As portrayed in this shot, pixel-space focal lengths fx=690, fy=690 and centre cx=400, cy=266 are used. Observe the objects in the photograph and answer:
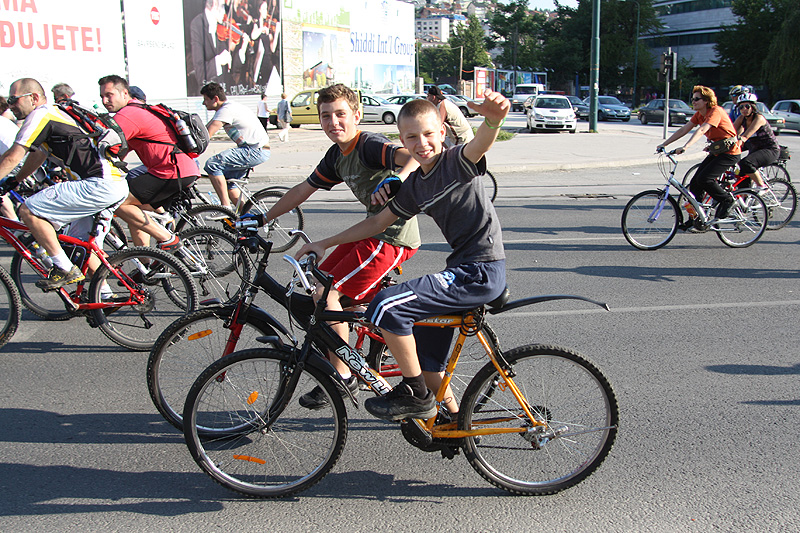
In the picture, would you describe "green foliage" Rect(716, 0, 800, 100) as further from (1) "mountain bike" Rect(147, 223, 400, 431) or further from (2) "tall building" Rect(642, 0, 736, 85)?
(1) "mountain bike" Rect(147, 223, 400, 431)

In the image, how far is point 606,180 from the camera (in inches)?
608

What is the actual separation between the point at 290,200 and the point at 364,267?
0.59 meters

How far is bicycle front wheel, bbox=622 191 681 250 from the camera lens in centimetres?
839

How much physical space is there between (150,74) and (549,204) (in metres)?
22.7

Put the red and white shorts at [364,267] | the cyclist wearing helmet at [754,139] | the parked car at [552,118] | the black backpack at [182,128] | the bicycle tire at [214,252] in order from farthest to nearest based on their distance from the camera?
the parked car at [552,118] → the cyclist wearing helmet at [754,139] → the bicycle tire at [214,252] → the black backpack at [182,128] → the red and white shorts at [364,267]

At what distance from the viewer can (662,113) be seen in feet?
129

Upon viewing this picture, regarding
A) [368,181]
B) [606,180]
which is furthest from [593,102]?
[368,181]

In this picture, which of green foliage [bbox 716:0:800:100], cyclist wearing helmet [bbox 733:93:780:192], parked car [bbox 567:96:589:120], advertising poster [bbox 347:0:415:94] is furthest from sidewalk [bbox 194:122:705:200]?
green foliage [bbox 716:0:800:100]

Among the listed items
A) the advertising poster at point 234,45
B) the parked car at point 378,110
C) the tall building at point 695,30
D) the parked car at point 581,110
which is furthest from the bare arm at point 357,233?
the tall building at point 695,30

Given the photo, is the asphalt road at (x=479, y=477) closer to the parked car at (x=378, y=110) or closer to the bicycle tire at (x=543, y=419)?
the bicycle tire at (x=543, y=419)

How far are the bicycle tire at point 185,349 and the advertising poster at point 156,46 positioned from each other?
27555mm

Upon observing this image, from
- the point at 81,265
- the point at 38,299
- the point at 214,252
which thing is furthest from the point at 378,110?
the point at 81,265

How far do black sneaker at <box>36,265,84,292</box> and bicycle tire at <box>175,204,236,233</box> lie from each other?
5.90 ft

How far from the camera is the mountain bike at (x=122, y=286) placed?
203 inches
